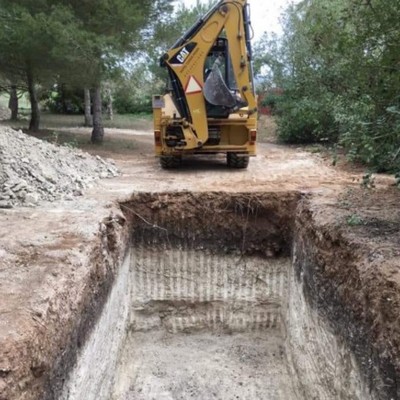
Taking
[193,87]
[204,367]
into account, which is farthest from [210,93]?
[204,367]

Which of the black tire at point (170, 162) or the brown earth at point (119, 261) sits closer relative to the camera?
the brown earth at point (119, 261)

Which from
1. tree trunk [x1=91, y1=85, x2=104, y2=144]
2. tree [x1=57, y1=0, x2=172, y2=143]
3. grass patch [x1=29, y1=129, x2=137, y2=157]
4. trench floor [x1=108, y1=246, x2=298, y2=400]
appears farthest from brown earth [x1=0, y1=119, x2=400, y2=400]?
tree trunk [x1=91, y1=85, x2=104, y2=144]

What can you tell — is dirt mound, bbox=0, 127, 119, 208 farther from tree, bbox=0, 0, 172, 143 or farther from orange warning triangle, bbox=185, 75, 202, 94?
tree, bbox=0, 0, 172, 143

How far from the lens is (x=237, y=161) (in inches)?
348

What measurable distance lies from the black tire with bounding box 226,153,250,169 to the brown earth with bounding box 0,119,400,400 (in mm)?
647

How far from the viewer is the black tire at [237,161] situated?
876cm

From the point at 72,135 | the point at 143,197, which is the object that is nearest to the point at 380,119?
the point at 143,197

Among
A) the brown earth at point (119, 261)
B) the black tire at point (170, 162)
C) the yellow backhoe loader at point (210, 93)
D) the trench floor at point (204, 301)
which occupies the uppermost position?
the yellow backhoe loader at point (210, 93)

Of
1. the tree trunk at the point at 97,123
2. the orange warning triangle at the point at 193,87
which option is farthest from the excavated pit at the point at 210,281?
the tree trunk at the point at 97,123

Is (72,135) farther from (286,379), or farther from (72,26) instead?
(286,379)

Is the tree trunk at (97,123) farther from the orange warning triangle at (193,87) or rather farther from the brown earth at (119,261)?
the orange warning triangle at (193,87)

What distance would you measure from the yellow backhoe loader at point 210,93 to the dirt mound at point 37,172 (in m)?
1.44

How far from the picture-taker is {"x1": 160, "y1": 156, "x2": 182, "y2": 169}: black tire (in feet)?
29.1

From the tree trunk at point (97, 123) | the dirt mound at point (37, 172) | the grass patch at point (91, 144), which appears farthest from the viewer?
the tree trunk at point (97, 123)
